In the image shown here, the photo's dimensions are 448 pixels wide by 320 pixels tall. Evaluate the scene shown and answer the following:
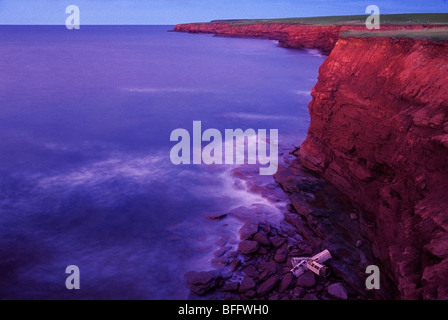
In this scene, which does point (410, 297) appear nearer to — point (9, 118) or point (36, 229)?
point (36, 229)

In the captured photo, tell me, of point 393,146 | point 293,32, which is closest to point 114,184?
point 393,146

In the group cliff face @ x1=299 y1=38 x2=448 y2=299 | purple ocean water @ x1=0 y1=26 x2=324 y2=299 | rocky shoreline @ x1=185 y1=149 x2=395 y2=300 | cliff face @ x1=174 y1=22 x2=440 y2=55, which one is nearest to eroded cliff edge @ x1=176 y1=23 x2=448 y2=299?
cliff face @ x1=299 y1=38 x2=448 y2=299

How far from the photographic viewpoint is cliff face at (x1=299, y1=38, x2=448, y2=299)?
7945 mm

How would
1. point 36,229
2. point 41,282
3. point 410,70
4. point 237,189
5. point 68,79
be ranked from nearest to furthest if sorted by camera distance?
point 41,282, point 410,70, point 36,229, point 237,189, point 68,79

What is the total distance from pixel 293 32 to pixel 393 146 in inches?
3245

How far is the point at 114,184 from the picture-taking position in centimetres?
1684

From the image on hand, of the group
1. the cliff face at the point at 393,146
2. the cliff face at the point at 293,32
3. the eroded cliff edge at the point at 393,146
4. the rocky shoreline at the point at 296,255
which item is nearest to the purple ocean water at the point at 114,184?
the rocky shoreline at the point at 296,255

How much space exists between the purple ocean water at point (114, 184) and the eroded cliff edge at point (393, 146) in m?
4.17

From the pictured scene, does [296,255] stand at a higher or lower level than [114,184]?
lower

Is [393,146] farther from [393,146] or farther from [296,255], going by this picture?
[296,255]

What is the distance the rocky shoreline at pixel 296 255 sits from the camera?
959 centimetres

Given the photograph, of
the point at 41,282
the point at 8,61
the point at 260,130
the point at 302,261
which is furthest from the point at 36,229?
the point at 8,61

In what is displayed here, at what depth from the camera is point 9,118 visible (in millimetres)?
26297

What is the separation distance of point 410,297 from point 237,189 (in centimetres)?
953
